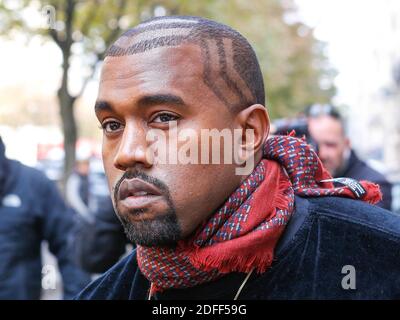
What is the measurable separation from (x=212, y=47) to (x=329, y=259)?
2.45 ft

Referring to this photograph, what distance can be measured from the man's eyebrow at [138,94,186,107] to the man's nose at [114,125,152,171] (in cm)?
8

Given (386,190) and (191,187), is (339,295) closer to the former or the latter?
(191,187)

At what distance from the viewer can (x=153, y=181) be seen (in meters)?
1.83

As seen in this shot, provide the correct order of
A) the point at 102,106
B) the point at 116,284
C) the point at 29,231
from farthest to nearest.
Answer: the point at 29,231 → the point at 116,284 → the point at 102,106

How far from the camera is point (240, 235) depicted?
1824 mm

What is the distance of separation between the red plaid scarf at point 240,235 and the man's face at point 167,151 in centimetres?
5

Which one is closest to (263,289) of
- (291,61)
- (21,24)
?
(21,24)

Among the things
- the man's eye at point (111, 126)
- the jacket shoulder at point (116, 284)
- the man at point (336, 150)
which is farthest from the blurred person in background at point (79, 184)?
the man's eye at point (111, 126)

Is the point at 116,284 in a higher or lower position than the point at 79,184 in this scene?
higher

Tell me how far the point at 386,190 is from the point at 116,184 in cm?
330

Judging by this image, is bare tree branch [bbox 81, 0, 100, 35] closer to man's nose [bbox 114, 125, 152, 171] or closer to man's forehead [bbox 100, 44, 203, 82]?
man's forehead [bbox 100, 44, 203, 82]

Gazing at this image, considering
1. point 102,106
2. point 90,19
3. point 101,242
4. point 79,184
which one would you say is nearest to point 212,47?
point 102,106

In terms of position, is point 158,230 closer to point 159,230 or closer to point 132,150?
point 159,230

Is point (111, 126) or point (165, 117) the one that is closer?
point (165, 117)
